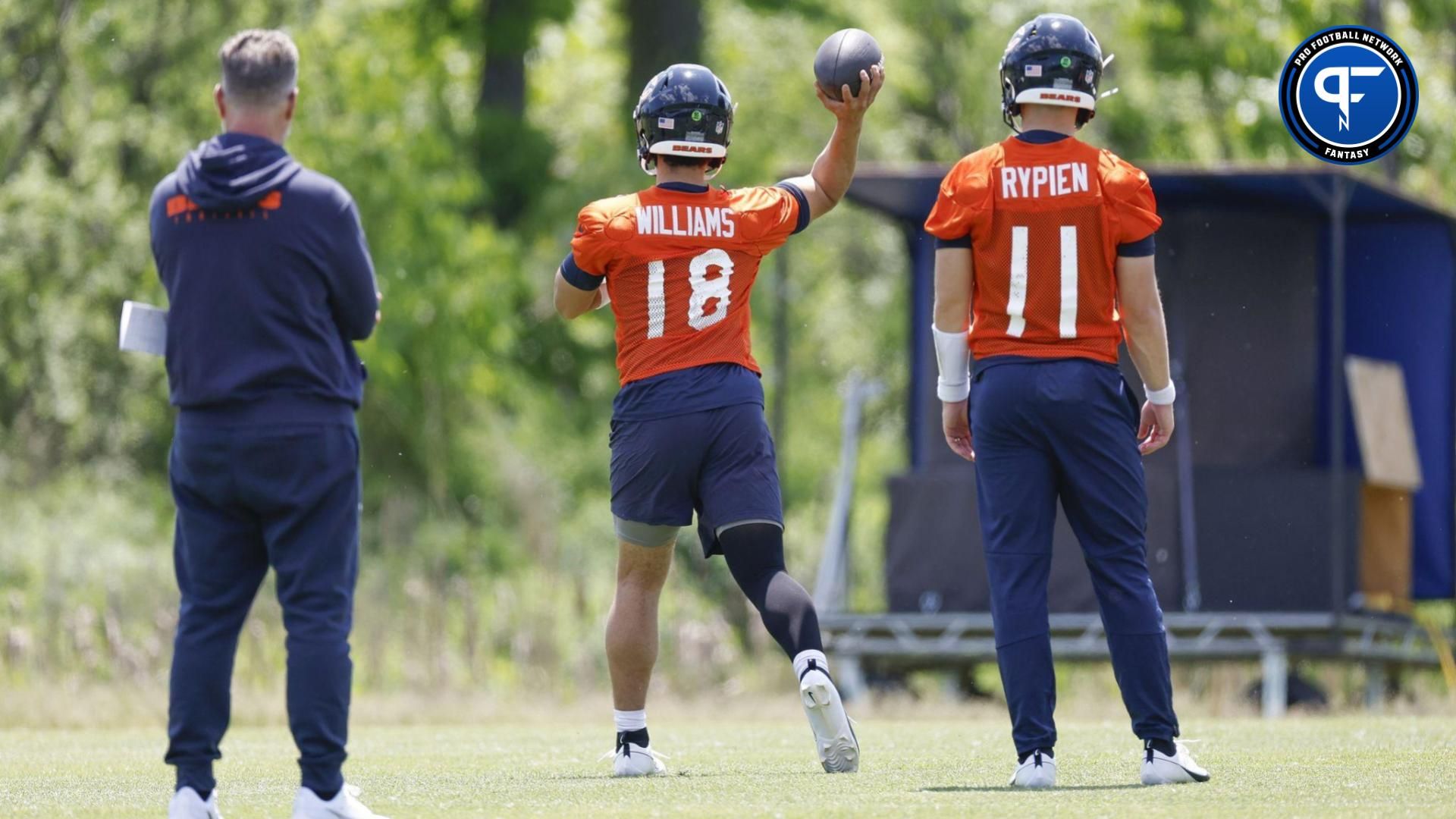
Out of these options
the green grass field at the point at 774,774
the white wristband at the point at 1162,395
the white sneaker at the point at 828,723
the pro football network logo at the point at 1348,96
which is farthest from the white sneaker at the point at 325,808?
the pro football network logo at the point at 1348,96

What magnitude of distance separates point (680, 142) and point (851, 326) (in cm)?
2579

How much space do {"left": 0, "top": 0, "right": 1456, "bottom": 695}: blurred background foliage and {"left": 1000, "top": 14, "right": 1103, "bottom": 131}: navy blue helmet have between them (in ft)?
20.8

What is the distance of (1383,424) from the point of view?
1449 centimetres

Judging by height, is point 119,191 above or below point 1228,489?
above

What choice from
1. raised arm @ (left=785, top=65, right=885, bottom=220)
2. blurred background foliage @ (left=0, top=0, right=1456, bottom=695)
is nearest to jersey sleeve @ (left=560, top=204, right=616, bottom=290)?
raised arm @ (left=785, top=65, right=885, bottom=220)

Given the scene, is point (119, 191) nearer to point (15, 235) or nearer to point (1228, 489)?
point (15, 235)

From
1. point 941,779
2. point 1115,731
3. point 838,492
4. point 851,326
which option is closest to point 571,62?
point 851,326

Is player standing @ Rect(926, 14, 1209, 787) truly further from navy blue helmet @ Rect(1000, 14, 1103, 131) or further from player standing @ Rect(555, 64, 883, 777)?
player standing @ Rect(555, 64, 883, 777)

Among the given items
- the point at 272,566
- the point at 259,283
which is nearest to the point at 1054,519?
the point at 272,566

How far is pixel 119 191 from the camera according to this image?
20547mm

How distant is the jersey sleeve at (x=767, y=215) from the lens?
687 centimetres

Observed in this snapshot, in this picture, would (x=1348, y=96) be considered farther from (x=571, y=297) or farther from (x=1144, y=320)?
(x=571, y=297)

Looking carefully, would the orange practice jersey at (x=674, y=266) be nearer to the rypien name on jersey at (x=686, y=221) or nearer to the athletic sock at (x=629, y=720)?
the rypien name on jersey at (x=686, y=221)

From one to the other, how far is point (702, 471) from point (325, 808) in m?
1.92
